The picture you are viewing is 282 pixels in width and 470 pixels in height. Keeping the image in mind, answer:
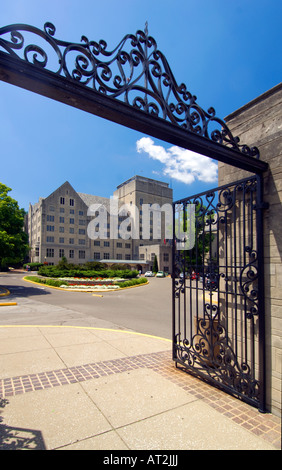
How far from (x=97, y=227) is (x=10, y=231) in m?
48.8

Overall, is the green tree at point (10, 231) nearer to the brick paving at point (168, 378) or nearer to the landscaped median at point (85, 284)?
the landscaped median at point (85, 284)

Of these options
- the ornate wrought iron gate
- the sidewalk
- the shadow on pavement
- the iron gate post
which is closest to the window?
the sidewalk

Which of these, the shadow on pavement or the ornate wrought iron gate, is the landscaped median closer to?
the ornate wrought iron gate

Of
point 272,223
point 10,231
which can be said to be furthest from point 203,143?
point 10,231

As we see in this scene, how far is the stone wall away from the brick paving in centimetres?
38

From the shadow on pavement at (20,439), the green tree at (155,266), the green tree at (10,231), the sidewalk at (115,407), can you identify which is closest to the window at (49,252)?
the green tree at (155,266)

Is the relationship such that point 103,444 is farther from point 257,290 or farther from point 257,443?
point 257,290

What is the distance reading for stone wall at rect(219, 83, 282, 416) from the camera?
3.36 m

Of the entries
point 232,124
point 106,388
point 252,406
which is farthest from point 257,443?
point 232,124

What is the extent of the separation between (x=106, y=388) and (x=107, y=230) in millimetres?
69944

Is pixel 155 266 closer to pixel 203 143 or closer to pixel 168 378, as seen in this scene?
pixel 168 378

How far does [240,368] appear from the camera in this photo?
3869mm

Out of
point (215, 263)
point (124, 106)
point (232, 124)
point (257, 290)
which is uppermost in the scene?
point (232, 124)

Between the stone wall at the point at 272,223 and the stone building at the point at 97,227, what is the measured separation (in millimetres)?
61273
